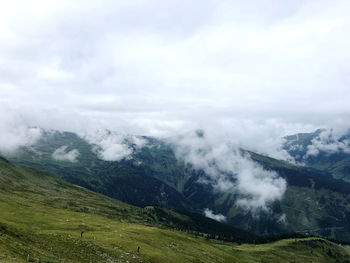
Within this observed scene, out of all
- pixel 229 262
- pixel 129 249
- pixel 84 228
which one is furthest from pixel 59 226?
pixel 229 262

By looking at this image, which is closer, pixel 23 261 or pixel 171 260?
pixel 23 261

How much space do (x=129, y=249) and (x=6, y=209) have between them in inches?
3346

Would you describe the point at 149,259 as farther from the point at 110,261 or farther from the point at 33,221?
the point at 33,221

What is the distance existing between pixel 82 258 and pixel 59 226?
46501 mm

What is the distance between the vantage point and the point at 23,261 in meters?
43.3

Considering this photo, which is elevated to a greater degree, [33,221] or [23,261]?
[23,261]

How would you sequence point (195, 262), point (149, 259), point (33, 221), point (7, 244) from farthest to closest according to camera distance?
1. point (33, 221)
2. point (195, 262)
3. point (149, 259)
4. point (7, 244)

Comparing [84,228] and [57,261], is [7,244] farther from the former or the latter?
[84,228]

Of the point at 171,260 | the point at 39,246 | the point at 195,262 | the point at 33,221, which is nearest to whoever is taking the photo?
the point at 39,246

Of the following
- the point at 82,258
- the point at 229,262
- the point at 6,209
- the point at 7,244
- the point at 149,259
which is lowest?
the point at 229,262

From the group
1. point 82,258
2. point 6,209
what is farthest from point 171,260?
point 6,209

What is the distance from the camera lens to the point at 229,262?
442 ft

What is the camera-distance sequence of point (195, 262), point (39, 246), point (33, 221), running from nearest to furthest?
point (39, 246), point (195, 262), point (33, 221)

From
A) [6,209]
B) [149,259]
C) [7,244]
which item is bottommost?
[6,209]
